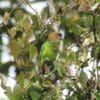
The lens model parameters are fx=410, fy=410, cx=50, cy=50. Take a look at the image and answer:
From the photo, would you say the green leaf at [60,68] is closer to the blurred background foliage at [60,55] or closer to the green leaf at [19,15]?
the blurred background foliage at [60,55]

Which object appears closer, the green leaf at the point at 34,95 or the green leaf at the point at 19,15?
the green leaf at the point at 34,95

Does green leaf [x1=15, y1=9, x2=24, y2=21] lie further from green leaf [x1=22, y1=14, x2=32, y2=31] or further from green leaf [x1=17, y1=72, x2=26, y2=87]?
green leaf [x1=17, y1=72, x2=26, y2=87]

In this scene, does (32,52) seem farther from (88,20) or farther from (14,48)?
(88,20)

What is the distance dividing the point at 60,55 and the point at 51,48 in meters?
0.03

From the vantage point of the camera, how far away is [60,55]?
1.03 metres

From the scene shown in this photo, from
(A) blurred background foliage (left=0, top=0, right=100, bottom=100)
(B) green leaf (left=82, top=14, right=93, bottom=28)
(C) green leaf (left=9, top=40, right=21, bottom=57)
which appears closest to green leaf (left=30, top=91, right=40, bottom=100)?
(A) blurred background foliage (left=0, top=0, right=100, bottom=100)

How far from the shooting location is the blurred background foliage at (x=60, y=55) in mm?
1008

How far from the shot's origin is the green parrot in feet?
3.31

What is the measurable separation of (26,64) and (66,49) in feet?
0.36

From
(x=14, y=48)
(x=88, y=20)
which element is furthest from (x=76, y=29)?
(x=14, y=48)

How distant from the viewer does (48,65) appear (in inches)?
40.9

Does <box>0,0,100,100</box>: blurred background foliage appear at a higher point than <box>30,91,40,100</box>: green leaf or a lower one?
higher

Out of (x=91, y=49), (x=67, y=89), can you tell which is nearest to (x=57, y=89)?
(x=67, y=89)

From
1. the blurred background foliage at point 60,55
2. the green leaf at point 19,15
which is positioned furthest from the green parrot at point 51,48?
the green leaf at point 19,15
